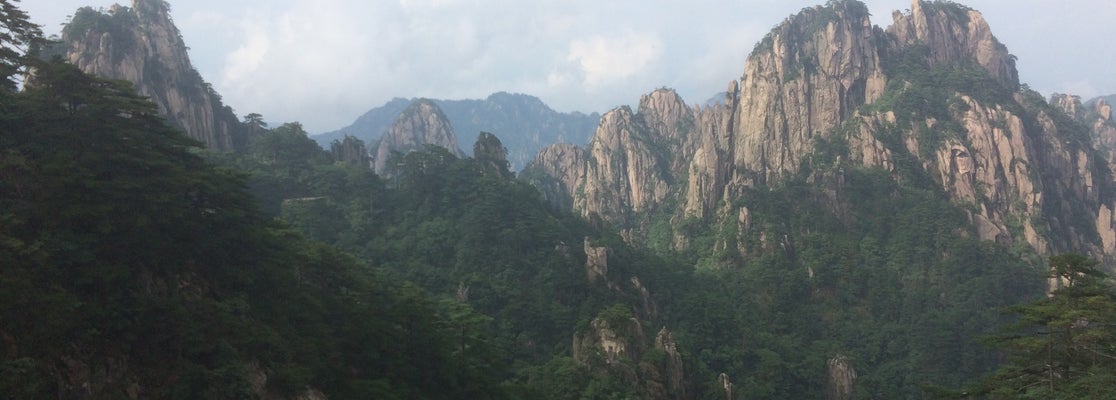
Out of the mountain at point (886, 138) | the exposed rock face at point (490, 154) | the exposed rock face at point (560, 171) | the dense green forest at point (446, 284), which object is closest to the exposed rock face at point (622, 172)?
the mountain at point (886, 138)

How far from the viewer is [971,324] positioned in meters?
75.5

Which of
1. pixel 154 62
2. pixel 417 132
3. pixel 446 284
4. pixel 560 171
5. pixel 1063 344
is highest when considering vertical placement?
pixel 417 132

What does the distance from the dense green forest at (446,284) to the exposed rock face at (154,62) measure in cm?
511

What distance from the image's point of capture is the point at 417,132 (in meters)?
152

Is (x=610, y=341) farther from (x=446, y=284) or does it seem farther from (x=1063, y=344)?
(x=1063, y=344)

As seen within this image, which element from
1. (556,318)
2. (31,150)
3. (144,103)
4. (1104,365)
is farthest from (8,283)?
(556,318)

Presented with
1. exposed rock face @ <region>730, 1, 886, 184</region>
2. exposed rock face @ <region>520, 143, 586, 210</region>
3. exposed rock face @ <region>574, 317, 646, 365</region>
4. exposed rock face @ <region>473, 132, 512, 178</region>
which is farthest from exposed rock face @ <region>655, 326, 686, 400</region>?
exposed rock face @ <region>520, 143, 586, 210</region>

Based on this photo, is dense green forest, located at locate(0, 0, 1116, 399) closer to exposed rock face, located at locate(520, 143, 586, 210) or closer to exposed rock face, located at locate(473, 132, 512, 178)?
exposed rock face, located at locate(473, 132, 512, 178)

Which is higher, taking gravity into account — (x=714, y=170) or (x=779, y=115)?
(x=779, y=115)

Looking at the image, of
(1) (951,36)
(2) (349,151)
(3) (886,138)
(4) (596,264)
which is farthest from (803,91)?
(2) (349,151)

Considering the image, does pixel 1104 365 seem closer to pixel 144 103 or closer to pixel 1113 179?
pixel 144 103

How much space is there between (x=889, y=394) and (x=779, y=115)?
59836 millimetres

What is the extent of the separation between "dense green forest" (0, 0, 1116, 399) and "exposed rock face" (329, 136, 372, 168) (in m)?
7.71

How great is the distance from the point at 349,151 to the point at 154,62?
24.0 m
